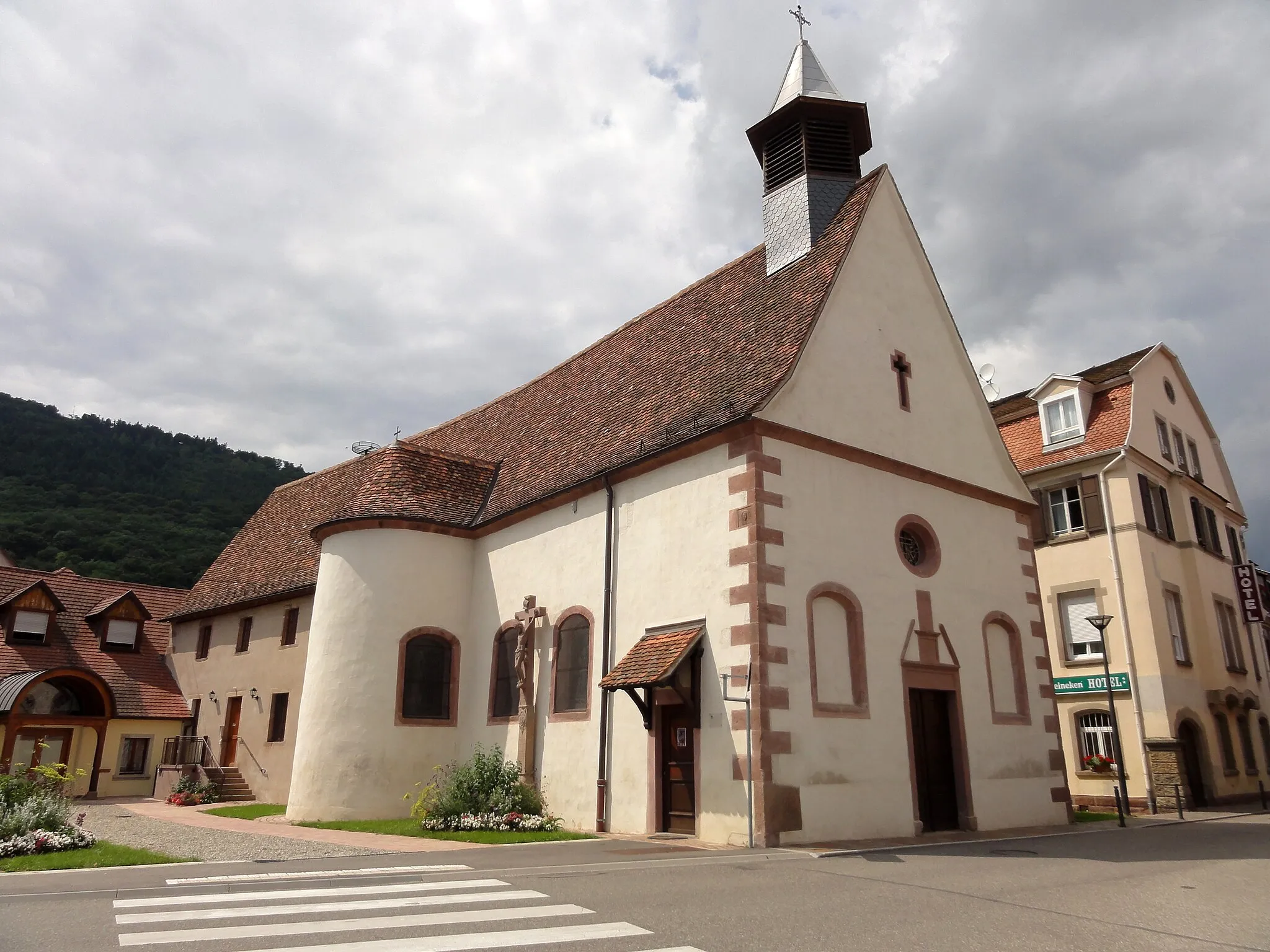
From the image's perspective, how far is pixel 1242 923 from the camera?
768cm

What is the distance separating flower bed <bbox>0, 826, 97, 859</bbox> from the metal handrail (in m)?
13.0

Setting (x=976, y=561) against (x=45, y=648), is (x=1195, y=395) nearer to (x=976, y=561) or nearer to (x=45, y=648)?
(x=976, y=561)

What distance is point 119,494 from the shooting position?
68125 mm

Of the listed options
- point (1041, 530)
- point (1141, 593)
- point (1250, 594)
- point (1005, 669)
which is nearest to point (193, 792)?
point (1005, 669)

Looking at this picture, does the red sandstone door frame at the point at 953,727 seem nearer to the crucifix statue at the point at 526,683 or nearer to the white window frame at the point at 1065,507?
the crucifix statue at the point at 526,683

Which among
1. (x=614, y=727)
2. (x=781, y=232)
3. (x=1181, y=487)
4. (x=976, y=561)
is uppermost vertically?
(x=781, y=232)

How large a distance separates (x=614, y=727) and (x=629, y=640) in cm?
156

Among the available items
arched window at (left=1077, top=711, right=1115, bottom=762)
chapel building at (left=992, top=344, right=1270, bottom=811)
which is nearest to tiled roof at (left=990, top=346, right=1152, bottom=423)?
chapel building at (left=992, top=344, right=1270, bottom=811)

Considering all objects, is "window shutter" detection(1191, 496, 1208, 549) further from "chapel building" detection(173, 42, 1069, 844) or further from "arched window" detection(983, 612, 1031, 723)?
"arched window" detection(983, 612, 1031, 723)

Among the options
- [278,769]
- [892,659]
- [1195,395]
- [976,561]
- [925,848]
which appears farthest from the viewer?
[1195,395]

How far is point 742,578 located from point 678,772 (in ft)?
11.2

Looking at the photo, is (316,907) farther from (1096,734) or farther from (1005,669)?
(1096,734)

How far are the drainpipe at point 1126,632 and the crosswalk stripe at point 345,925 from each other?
19.5 m

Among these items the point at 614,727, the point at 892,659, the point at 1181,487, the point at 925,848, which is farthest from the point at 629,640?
the point at 1181,487
